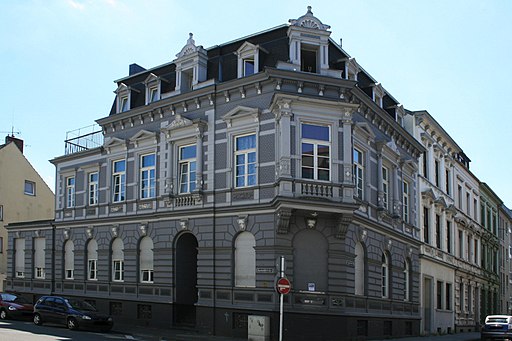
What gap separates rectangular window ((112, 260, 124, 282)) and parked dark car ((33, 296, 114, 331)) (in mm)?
4425

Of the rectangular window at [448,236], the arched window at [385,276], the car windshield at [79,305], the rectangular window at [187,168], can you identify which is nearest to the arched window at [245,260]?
the rectangular window at [187,168]

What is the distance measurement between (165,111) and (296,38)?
7816 mm

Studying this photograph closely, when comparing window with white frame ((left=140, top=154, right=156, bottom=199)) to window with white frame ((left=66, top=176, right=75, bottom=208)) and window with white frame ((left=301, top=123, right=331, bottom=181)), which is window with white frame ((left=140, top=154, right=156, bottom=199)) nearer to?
window with white frame ((left=66, top=176, right=75, bottom=208))

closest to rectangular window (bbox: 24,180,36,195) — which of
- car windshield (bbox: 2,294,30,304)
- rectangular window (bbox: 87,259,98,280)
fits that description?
rectangular window (bbox: 87,259,98,280)

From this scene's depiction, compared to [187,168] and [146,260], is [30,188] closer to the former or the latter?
[146,260]

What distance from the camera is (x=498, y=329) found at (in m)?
36.1

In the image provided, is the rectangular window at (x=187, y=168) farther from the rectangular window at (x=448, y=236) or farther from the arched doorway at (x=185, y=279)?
the rectangular window at (x=448, y=236)

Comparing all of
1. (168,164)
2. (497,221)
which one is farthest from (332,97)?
(497,221)

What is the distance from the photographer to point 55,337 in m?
22.8

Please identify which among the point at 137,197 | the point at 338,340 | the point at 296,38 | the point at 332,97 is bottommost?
the point at 338,340

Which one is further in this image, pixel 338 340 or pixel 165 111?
pixel 165 111

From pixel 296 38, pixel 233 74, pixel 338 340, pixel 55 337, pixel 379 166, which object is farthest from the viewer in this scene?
pixel 379 166

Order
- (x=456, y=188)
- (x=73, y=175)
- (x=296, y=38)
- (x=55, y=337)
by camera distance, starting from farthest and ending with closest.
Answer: (x=456, y=188) < (x=73, y=175) < (x=296, y=38) < (x=55, y=337)

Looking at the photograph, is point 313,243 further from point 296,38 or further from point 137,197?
point 137,197
